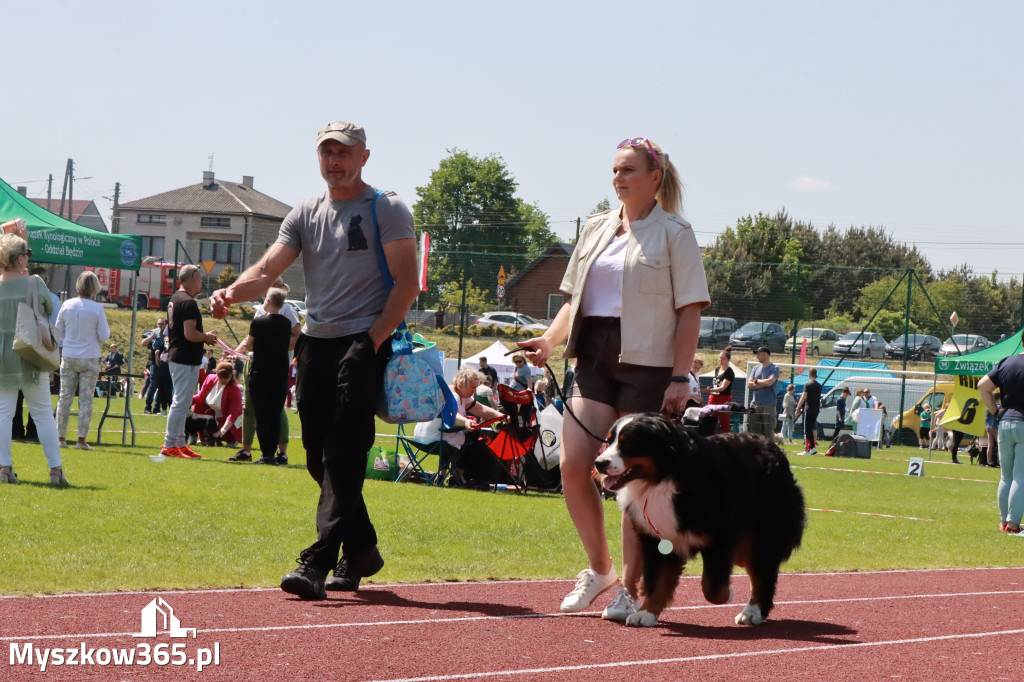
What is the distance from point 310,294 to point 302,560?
4.18 feet

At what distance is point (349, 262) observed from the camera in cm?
573

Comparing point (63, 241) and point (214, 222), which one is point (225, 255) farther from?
point (63, 241)

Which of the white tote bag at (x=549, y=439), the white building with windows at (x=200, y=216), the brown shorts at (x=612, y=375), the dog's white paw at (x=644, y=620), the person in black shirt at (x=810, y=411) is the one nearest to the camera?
the dog's white paw at (x=644, y=620)

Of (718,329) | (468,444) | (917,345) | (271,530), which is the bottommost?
(271,530)

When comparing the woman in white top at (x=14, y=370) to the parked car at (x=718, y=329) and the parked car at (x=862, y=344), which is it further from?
the parked car at (x=718, y=329)

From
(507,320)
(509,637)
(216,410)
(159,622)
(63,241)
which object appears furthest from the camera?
(507,320)

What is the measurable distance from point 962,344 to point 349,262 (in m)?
30.8

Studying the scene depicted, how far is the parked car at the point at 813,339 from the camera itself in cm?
3416

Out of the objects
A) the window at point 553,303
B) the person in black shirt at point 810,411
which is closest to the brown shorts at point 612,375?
the person in black shirt at point 810,411

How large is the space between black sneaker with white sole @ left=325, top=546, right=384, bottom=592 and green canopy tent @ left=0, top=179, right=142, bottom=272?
12.5 meters

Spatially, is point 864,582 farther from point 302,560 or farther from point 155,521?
point 155,521

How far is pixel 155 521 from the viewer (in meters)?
8.25

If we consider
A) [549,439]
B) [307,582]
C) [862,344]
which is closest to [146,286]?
[862,344]

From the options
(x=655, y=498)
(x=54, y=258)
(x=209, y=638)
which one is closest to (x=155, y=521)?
(x=209, y=638)
